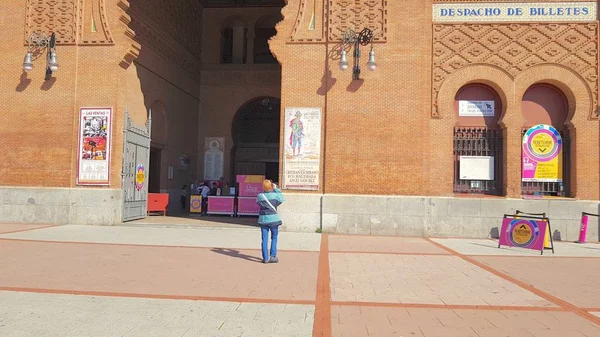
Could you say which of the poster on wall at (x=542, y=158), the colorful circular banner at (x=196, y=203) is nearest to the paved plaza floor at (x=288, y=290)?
the poster on wall at (x=542, y=158)

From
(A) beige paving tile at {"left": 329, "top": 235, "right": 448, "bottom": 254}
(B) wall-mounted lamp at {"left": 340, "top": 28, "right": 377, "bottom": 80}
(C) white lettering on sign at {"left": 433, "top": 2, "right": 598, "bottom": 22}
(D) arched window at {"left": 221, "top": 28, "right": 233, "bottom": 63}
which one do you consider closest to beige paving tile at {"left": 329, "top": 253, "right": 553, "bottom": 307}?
(A) beige paving tile at {"left": 329, "top": 235, "right": 448, "bottom": 254}

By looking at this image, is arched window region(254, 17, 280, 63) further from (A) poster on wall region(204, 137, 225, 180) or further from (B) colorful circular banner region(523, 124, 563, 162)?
(B) colorful circular banner region(523, 124, 563, 162)

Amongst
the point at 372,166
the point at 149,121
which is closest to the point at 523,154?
the point at 372,166

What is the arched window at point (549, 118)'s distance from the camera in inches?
547

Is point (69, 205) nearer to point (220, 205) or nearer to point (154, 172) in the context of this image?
point (154, 172)

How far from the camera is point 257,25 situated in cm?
2352

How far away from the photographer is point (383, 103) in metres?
13.7

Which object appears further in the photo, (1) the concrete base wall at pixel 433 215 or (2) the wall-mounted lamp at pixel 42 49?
(2) the wall-mounted lamp at pixel 42 49

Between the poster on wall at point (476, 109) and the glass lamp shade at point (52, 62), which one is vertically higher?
the glass lamp shade at point (52, 62)

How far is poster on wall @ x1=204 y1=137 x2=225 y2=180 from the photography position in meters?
22.0

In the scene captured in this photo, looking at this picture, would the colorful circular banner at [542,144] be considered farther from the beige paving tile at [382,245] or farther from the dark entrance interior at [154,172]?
the dark entrance interior at [154,172]

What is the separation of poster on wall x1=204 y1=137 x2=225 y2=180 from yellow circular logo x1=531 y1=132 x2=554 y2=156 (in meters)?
13.6

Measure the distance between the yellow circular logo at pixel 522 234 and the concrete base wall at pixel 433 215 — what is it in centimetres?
210

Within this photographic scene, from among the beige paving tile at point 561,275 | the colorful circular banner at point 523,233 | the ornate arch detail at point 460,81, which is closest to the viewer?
the beige paving tile at point 561,275
